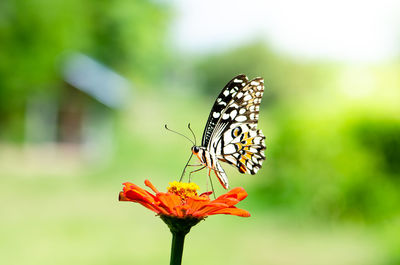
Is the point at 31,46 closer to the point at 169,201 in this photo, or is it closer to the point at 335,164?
the point at 335,164

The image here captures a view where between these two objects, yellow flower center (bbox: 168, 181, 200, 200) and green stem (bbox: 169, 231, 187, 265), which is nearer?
green stem (bbox: 169, 231, 187, 265)

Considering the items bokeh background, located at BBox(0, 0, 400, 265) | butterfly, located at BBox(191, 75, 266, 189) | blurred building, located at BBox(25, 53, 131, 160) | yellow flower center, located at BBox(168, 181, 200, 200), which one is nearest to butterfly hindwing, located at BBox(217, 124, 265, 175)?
butterfly, located at BBox(191, 75, 266, 189)

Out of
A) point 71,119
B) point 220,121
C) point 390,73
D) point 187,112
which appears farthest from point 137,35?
point 220,121

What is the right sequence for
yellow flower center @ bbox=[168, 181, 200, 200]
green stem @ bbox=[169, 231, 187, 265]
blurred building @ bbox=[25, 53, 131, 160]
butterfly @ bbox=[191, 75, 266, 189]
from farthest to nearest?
blurred building @ bbox=[25, 53, 131, 160] → butterfly @ bbox=[191, 75, 266, 189] → yellow flower center @ bbox=[168, 181, 200, 200] → green stem @ bbox=[169, 231, 187, 265]

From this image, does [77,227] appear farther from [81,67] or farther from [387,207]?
[81,67]

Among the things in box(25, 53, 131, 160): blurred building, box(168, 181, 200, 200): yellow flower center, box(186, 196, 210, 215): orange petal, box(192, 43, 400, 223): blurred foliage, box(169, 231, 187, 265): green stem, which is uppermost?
box(25, 53, 131, 160): blurred building

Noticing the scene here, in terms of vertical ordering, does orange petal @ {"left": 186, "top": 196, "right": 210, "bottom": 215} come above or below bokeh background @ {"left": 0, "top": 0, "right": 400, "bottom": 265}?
below

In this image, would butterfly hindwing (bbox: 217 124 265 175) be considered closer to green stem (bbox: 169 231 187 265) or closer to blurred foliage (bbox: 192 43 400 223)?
green stem (bbox: 169 231 187 265)
